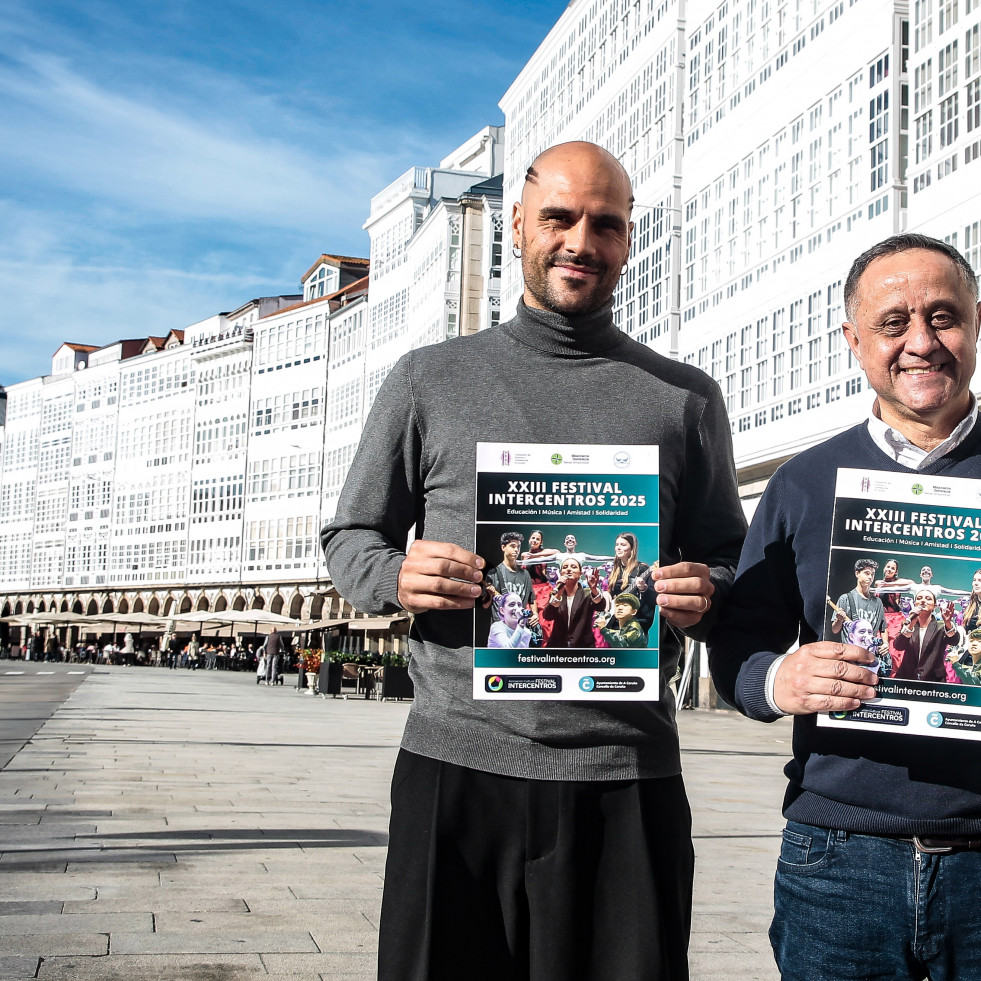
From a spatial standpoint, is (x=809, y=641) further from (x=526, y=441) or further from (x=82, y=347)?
(x=82, y=347)

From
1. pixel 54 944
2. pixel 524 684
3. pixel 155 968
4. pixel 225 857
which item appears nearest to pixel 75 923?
pixel 54 944

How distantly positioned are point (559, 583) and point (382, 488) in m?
0.51

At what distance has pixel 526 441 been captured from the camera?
113 inches

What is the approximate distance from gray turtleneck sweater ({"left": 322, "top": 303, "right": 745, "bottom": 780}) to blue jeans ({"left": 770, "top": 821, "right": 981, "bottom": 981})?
1.22 ft

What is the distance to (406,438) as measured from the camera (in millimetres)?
3014

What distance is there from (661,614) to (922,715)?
52 cm

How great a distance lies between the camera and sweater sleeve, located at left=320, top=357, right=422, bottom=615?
9.78 ft

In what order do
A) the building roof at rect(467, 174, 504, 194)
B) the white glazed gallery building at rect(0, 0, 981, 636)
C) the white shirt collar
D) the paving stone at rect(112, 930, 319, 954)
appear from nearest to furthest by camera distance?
the white shirt collar
the paving stone at rect(112, 930, 319, 954)
the white glazed gallery building at rect(0, 0, 981, 636)
the building roof at rect(467, 174, 504, 194)

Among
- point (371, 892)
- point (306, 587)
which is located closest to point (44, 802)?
point (371, 892)

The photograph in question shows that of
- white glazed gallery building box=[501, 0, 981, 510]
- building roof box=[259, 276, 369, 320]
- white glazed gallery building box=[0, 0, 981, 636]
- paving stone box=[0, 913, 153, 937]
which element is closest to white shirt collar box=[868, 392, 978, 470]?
paving stone box=[0, 913, 153, 937]

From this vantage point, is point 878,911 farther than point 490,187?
No

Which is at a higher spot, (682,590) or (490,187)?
(490,187)

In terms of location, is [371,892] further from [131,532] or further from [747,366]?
[131,532]

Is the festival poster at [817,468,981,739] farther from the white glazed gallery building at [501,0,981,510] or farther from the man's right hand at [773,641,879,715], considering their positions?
the white glazed gallery building at [501,0,981,510]
